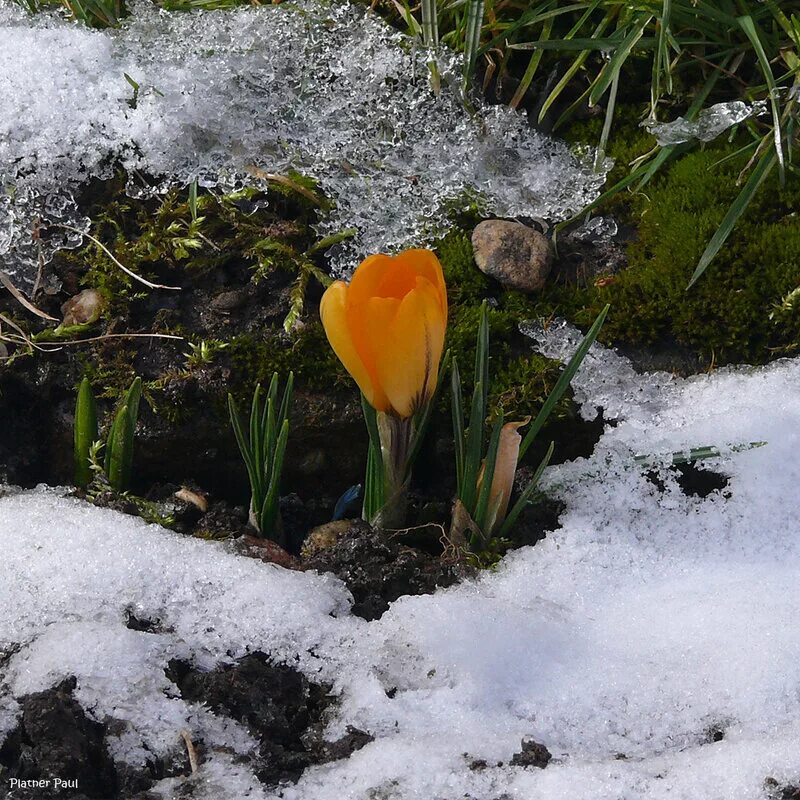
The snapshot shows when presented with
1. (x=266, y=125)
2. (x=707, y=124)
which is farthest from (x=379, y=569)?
(x=707, y=124)

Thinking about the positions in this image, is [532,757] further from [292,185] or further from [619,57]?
[619,57]

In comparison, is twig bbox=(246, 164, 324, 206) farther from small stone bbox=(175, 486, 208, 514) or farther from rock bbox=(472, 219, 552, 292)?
small stone bbox=(175, 486, 208, 514)

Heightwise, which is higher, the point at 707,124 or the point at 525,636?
the point at 707,124

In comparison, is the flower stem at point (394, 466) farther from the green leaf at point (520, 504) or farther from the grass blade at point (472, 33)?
the grass blade at point (472, 33)

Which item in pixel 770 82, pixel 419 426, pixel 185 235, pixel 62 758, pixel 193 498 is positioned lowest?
pixel 62 758

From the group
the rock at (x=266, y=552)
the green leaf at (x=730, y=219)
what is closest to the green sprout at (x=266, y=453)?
the rock at (x=266, y=552)

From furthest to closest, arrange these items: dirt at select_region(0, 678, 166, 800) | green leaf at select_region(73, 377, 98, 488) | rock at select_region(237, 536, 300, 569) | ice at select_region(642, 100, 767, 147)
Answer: ice at select_region(642, 100, 767, 147), green leaf at select_region(73, 377, 98, 488), rock at select_region(237, 536, 300, 569), dirt at select_region(0, 678, 166, 800)

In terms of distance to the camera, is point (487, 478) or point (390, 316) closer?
point (390, 316)

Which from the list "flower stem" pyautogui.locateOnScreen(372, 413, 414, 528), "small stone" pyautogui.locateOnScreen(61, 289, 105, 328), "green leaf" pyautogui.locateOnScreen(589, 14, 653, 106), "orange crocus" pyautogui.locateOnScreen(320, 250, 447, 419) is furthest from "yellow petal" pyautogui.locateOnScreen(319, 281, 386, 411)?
"green leaf" pyautogui.locateOnScreen(589, 14, 653, 106)
